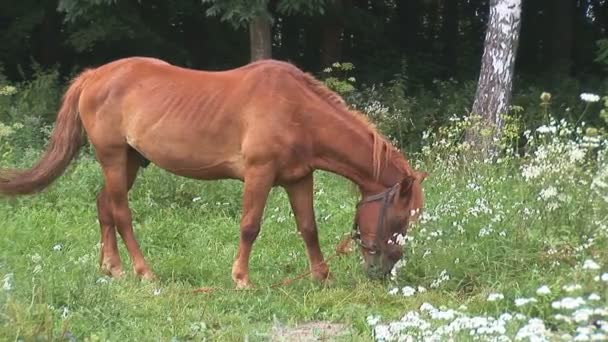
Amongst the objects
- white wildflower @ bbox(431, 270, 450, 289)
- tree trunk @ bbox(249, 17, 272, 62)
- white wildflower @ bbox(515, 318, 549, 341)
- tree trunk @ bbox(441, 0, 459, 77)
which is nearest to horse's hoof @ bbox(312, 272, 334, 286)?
white wildflower @ bbox(431, 270, 450, 289)

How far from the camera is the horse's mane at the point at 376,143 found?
5199 millimetres

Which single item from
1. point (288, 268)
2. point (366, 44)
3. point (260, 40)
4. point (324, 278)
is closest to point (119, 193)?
point (288, 268)

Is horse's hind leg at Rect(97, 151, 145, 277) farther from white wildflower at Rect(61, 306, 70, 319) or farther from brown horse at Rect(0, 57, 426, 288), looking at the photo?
white wildflower at Rect(61, 306, 70, 319)

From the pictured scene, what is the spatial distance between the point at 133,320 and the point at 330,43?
1197cm

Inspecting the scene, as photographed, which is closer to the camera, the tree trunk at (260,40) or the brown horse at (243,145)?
the brown horse at (243,145)

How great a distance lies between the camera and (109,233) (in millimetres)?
5863

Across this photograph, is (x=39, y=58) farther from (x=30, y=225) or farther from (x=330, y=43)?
(x=30, y=225)

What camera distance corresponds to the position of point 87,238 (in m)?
6.57

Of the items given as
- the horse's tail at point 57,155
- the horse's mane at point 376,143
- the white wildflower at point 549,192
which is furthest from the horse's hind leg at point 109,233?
the white wildflower at point 549,192

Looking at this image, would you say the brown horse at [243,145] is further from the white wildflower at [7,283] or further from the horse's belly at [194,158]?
the white wildflower at [7,283]

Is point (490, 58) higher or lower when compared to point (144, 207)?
higher

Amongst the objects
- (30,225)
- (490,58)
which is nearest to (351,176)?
(30,225)

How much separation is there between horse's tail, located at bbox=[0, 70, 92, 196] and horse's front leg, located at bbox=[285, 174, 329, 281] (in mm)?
1714

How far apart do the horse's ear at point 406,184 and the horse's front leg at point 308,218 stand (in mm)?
646
